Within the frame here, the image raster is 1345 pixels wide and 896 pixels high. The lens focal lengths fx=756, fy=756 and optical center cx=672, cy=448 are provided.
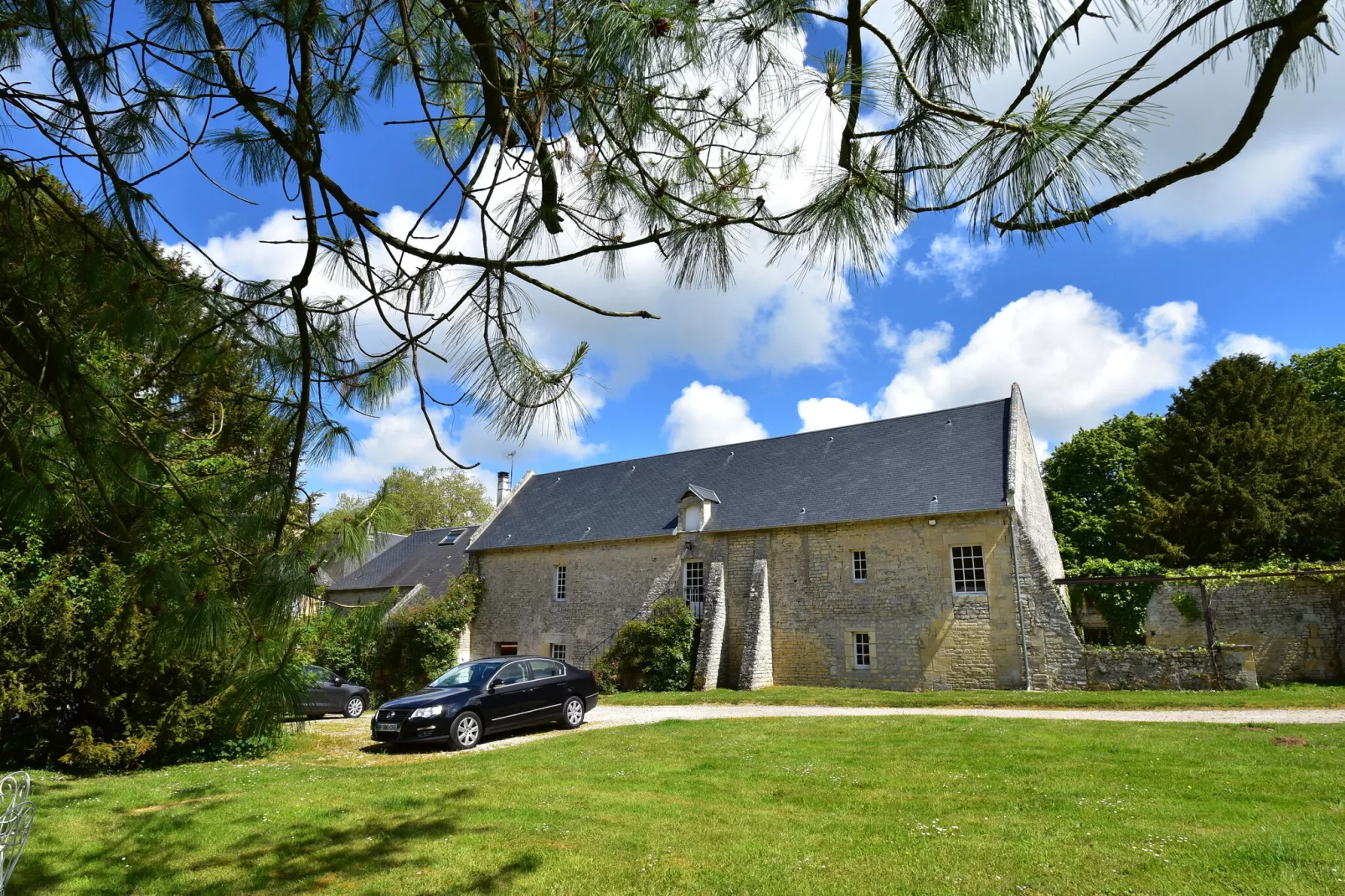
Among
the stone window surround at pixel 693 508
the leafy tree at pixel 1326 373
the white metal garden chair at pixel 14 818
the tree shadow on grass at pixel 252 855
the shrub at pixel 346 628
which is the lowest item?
the tree shadow on grass at pixel 252 855

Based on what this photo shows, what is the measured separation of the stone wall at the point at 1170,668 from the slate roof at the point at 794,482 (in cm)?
386

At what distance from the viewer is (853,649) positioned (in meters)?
19.0

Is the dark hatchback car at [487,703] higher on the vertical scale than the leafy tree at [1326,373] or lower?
lower

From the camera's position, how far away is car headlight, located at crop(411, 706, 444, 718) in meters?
11.0

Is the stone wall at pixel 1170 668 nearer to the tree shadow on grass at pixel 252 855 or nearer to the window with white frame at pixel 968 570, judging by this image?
the window with white frame at pixel 968 570

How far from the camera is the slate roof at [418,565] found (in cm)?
2741

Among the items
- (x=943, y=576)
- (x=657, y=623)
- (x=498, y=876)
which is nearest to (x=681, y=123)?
(x=498, y=876)

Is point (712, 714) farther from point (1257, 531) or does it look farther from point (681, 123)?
point (1257, 531)

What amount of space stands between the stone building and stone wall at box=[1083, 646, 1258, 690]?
1.51 feet

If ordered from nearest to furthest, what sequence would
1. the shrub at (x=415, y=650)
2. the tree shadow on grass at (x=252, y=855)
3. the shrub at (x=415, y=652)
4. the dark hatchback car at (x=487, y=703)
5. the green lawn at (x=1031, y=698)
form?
the tree shadow on grass at (x=252, y=855) < the dark hatchback car at (x=487, y=703) < the green lawn at (x=1031, y=698) < the shrub at (x=415, y=650) < the shrub at (x=415, y=652)

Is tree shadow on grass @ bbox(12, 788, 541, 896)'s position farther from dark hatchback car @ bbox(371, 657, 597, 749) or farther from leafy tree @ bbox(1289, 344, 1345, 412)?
leafy tree @ bbox(1289, 344, 1345, 412)

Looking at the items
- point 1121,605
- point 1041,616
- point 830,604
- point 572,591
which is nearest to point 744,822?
point 1041,616

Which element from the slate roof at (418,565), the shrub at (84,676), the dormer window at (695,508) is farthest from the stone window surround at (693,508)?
the shrub at (84,676)

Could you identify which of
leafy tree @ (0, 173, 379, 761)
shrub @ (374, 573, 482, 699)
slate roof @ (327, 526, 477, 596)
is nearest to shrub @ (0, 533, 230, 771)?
leafy tree @ (0, 173, 379, 761)
